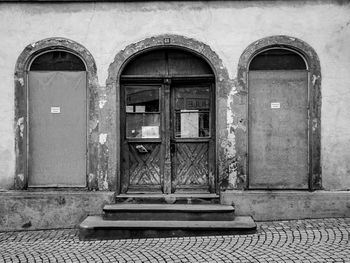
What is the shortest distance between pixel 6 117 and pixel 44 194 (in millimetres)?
1587

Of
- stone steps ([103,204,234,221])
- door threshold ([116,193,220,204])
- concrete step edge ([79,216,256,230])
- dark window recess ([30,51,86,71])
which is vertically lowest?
concrete step edge ([79,216,256,230])

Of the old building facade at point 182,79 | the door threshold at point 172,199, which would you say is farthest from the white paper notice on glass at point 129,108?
the door threshold at point 172,199

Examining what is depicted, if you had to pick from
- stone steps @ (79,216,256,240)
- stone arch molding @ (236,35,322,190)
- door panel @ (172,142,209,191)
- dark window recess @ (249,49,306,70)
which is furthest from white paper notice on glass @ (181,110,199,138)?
stone steps @ (79,216,256,240)

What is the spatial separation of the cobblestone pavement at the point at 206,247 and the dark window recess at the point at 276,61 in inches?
112

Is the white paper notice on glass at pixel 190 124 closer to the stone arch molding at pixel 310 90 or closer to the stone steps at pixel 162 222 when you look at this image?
the stone arch molding at pixel 310 90

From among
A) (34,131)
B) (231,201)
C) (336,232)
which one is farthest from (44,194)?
(336,232)

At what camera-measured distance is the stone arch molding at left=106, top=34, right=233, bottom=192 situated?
7.95 m

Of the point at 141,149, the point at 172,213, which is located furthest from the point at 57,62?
the point at 172,213

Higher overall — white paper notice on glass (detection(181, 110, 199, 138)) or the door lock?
white paper notice on glass (detection(181, 110, 199, 138))

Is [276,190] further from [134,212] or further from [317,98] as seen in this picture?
[134,212]

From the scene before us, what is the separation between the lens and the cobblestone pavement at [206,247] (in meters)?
6.09

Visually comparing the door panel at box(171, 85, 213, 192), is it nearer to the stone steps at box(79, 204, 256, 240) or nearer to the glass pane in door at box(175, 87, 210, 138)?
the glass pane in door at box(175, 87, 210, 138)

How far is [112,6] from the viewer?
7984 mm

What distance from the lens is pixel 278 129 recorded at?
8.05 metres
